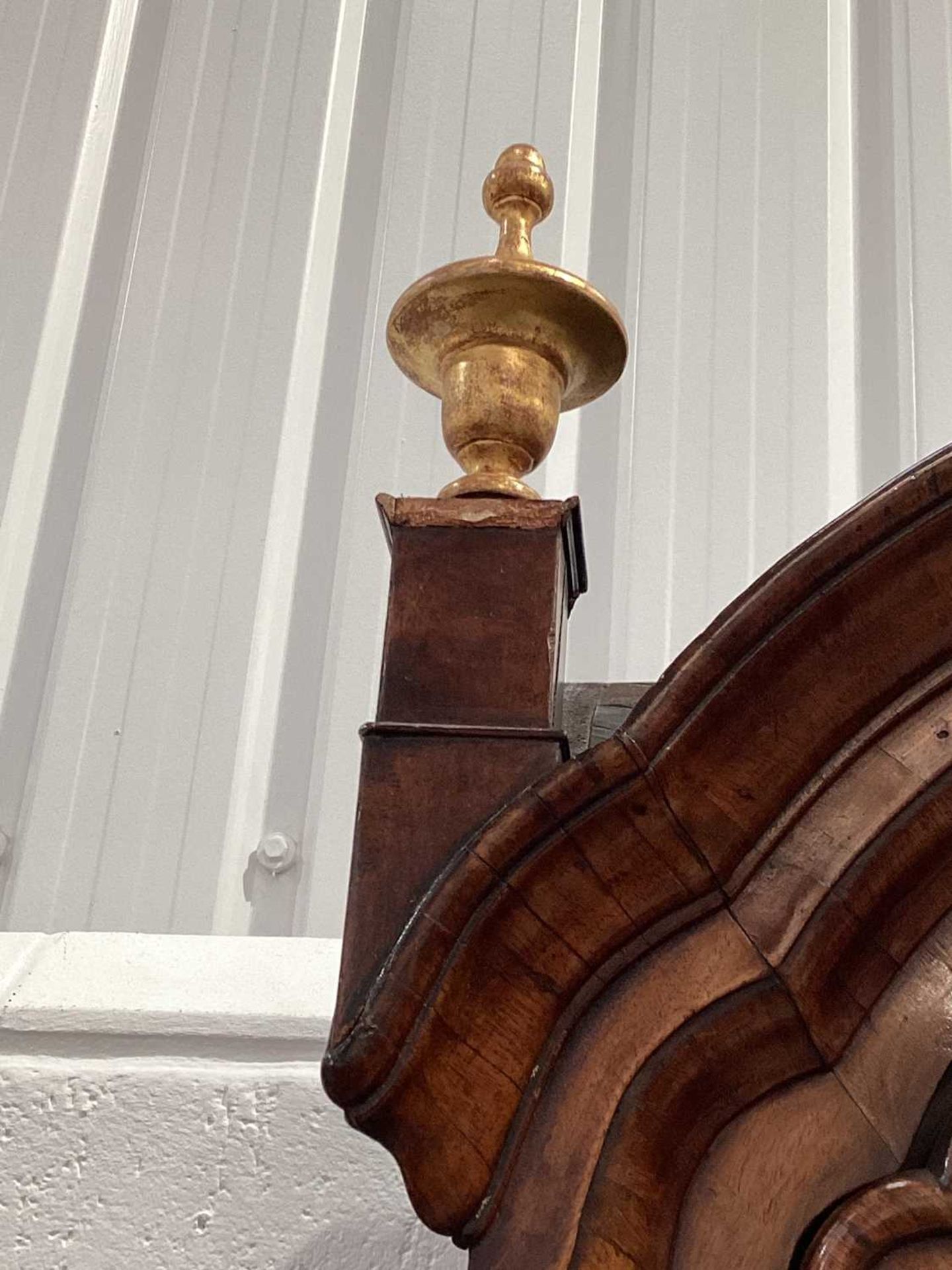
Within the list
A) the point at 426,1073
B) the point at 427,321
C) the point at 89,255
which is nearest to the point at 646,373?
the point at 89,255

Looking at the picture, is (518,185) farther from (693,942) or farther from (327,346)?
(327,346)

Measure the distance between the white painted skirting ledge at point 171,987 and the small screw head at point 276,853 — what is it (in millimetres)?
312

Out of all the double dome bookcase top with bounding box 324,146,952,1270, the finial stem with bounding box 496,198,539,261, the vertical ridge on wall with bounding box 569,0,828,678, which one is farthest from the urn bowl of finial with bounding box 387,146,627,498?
the vertical ridge on wall with bounding box 569,0,828,678

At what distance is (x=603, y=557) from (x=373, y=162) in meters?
0.68

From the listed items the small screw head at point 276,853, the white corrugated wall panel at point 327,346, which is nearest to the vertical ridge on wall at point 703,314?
the white corrugated wall panel at point 327,346

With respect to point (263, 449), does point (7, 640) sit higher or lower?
lower

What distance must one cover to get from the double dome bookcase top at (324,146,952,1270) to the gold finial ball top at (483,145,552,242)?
0.32 meters

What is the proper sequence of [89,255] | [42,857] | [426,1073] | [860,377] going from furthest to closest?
[89,255], [860,377], [42,857], [426,1073]

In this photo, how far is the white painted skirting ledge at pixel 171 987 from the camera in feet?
3.42

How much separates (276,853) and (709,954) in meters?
0.97

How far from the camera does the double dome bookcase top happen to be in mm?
516

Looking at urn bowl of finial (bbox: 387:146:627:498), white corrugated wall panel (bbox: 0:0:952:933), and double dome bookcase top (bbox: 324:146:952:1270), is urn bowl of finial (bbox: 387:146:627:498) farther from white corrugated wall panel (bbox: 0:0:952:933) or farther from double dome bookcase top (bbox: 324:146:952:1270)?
white corrugated wall panel (bbox: 0:0:952:933)

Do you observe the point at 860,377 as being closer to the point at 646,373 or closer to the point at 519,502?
the point at 646,373

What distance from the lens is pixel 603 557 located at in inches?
62.5
